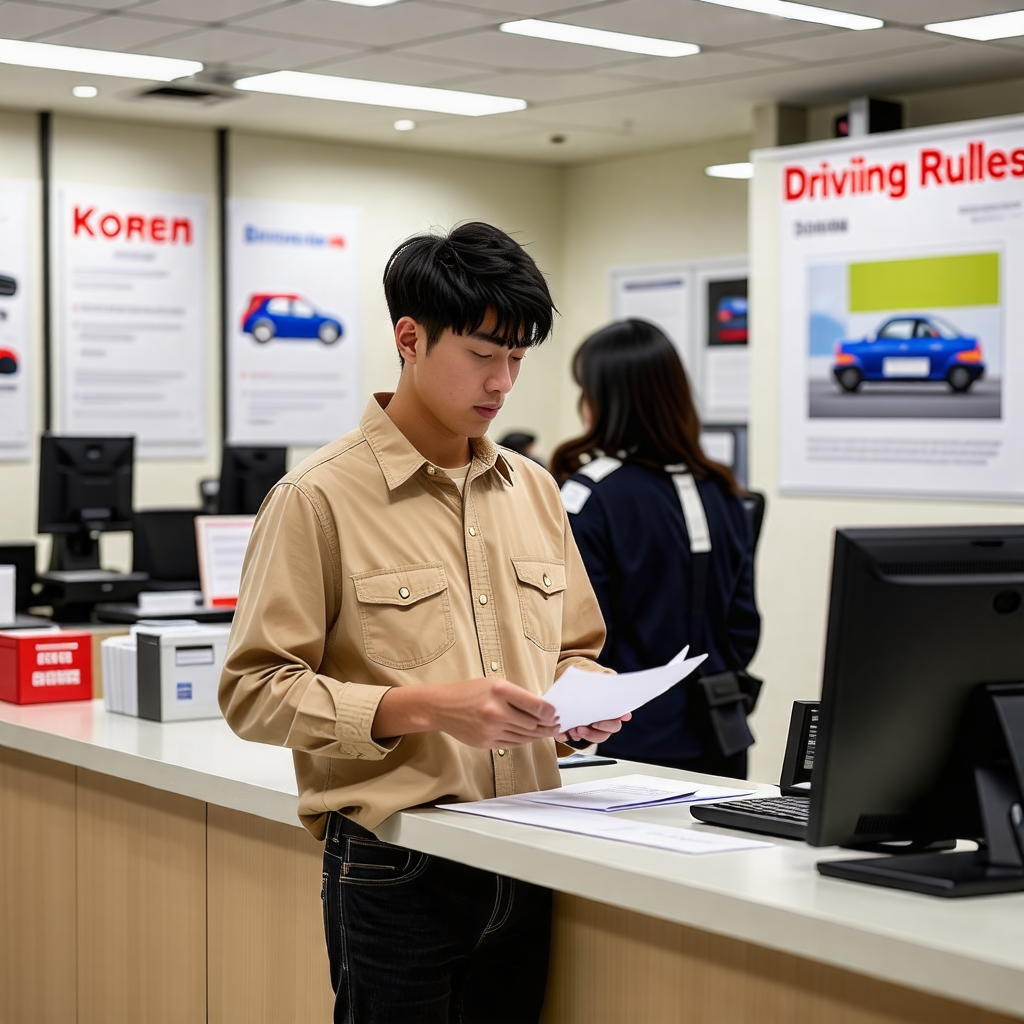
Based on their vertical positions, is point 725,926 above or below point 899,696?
below

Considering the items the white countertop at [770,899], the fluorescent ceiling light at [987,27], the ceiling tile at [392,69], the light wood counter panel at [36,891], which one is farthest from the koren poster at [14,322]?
the white countertop at [770,899]

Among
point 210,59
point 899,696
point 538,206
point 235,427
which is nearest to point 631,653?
point 899,696

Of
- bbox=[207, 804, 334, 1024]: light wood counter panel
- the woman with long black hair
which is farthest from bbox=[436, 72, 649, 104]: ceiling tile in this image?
bbox=[207, 804, 334, 1024]: light wood counter panel

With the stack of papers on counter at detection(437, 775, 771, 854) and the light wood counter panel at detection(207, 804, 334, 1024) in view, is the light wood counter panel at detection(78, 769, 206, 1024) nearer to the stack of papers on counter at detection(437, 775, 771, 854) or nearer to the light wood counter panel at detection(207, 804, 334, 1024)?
the light wood counter panel at detection(207, 804, 334, 1024)

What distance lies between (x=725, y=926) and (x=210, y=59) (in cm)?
579

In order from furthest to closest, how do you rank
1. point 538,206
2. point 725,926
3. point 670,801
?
point 538,206
point 670,801
point 725,926

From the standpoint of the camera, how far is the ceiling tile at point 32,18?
5977 mm

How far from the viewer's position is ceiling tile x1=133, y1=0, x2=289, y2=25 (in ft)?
19.1

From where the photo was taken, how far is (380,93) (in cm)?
772

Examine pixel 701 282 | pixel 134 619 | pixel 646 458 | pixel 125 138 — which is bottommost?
pixel 134 619

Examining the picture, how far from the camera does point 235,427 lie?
884cm

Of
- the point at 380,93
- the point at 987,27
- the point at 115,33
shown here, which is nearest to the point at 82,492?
the point at 115,33

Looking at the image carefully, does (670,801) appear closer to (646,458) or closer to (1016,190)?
(646,458)

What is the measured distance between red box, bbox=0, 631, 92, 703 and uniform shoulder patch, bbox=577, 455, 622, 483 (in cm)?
123
